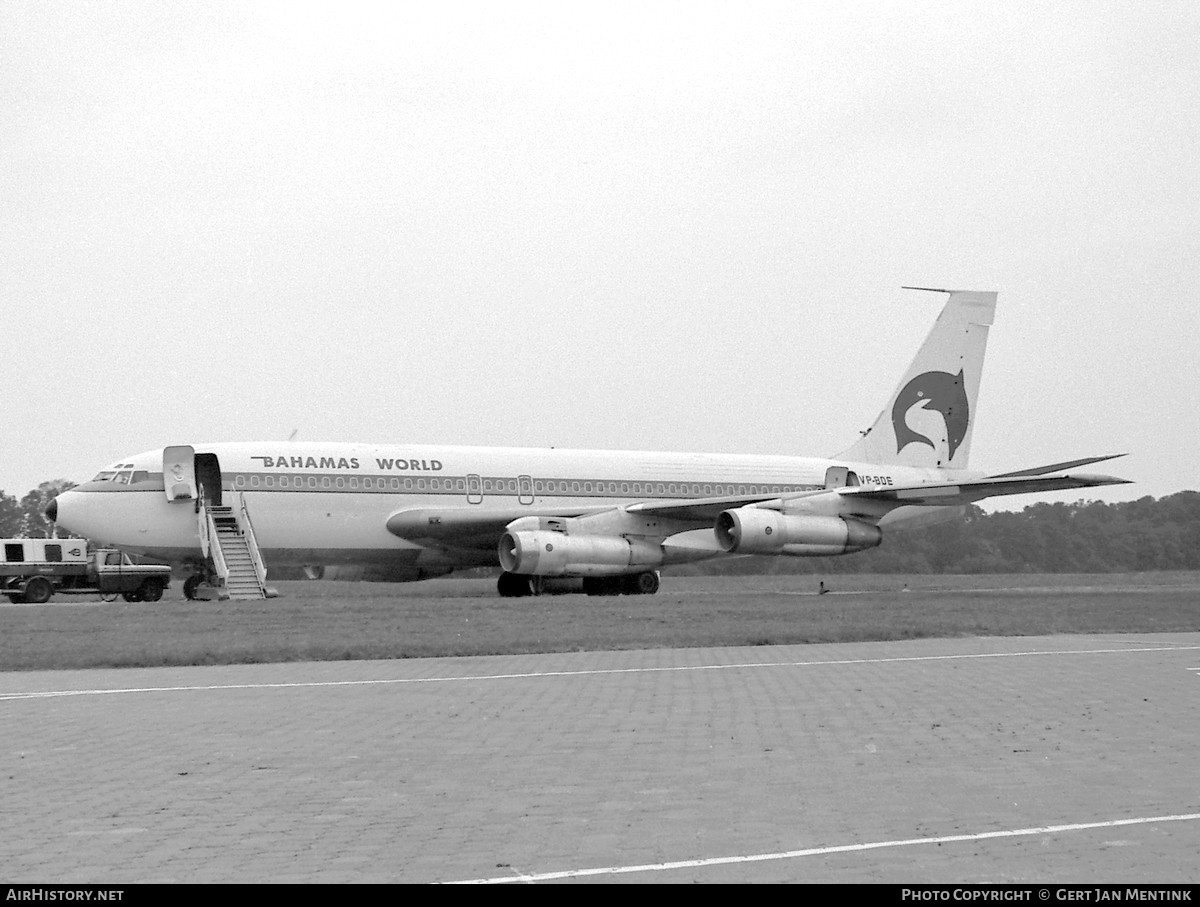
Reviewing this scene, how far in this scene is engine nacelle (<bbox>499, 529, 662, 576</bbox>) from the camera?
1344 inches

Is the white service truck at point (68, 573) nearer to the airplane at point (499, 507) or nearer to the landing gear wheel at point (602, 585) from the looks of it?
the airplane at point (499, 507)

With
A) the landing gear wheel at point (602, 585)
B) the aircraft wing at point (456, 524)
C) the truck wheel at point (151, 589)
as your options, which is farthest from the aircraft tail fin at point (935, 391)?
the truck wheel at point (151, 589)

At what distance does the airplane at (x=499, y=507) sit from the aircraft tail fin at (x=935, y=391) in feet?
6.65

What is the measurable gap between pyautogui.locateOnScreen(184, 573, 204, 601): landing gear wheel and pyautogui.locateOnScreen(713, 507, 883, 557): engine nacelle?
39.4ft

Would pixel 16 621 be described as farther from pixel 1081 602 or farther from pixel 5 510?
pixel 5 510

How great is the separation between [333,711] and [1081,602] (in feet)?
70.9

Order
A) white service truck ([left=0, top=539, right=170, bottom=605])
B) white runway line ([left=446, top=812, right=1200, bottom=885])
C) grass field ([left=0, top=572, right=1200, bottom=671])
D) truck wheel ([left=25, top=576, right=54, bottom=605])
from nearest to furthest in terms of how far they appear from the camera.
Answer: white runway line ([left=446, top=812, right=1200, bottom=885])
grass field ([left=0, top=572, right=1200, bottom=671])
truck wheel ([left=25, top=576, right=54, bottom=605])
white service truck ([left=0, top=539, right=170, bottom=605])

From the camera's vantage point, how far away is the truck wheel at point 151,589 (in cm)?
4219

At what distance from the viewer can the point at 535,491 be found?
37500 millimetres

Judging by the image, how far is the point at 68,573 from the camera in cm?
4284

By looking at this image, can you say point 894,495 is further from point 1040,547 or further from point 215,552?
point 1040,547

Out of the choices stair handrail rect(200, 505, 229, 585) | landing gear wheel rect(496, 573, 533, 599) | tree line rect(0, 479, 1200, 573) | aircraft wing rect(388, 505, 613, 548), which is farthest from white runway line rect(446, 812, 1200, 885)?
tree line rect(0, 479, 1200, 573)

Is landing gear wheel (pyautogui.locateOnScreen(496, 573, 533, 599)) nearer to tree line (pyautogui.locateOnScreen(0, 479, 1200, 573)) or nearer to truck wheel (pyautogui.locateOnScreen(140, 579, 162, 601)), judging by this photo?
truck wheel (pyautogui.locateOnScreen(140, 579, 162, 601))
